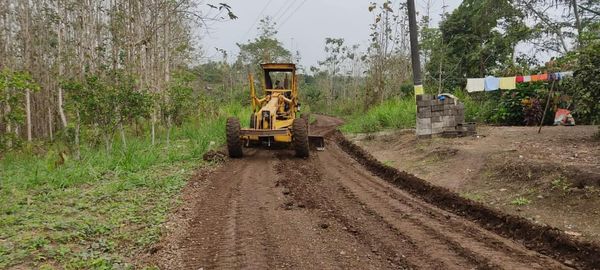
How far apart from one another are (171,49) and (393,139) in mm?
12062

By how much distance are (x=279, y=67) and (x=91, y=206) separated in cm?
673

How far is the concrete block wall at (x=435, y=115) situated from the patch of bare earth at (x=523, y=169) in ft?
1.56

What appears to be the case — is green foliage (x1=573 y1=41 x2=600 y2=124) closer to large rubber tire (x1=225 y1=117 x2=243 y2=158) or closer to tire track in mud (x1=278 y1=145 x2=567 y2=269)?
tire track in mud (x1=278 y1=145 x2=567 y2=269)

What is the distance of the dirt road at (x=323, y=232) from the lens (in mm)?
4156

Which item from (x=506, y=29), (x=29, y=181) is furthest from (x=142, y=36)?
(x=506, y=29)

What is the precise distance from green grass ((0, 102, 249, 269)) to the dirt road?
0.37 m

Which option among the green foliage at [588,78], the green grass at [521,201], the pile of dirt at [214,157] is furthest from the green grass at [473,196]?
the pile of dirt at [214,157]

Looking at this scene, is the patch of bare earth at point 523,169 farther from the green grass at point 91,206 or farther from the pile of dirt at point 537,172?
the green grass at point 91,206

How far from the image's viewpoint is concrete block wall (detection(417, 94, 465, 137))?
11.1 meters

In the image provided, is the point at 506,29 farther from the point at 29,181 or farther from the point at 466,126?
the point at 29,181

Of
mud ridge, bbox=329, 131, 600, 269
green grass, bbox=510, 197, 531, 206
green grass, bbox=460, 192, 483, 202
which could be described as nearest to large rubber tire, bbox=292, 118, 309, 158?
mud ridge, bbox=329, 131, 600, 269

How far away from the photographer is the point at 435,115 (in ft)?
36.4

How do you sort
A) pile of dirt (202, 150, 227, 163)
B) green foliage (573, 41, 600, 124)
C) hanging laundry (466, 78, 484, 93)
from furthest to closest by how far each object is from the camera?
hanging laundry (466, 78, 484, 93) → pile of dirt (202, 150, 227, 163) → green foliage (573, 41, 600, 124)

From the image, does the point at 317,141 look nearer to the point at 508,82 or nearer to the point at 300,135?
the point at 300,135
